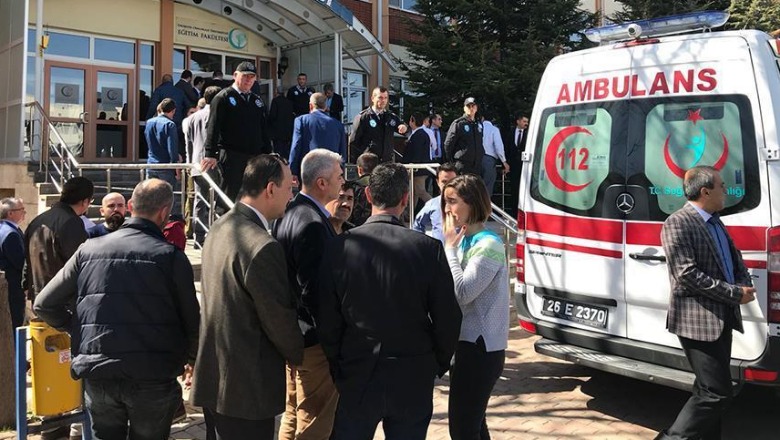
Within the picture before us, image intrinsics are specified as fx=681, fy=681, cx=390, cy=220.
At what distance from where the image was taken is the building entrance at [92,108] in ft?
45.2

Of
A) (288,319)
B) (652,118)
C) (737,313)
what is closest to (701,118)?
(652,118)

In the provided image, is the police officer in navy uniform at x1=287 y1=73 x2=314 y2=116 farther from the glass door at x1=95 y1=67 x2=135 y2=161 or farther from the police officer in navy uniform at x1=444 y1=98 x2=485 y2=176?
the police officer in navy uniform at x1=444 y1=98 x2=485 y2=176

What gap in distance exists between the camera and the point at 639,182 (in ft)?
15.5

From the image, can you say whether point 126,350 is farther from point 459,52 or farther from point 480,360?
point 459,52

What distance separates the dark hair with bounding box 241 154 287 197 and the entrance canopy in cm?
1248

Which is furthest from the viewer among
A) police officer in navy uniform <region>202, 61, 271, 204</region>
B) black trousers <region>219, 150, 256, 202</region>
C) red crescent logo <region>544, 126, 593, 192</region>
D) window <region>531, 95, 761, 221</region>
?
black trousers <region>219, 150, 256, 202</region>

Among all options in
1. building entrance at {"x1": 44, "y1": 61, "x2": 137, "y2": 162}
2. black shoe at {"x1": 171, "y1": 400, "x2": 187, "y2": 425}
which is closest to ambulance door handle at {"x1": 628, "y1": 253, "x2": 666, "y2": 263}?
black shoe at {"x1": 171, "y1": 400, "x2": 187, "y2": 425}

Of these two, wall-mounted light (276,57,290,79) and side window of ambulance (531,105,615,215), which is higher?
wall-mounted light (276,57,290,79)

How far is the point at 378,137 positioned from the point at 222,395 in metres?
6.48

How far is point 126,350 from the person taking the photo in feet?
9.91

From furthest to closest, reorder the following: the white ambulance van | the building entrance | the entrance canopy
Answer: the entrance canopy
the building entrance
the white ambulance van

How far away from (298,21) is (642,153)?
1245cm

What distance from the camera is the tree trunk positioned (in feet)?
16.0

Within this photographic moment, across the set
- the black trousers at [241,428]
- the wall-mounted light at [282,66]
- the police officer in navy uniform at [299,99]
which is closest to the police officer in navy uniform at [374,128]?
the police officer in navy uniform at [299,99]
